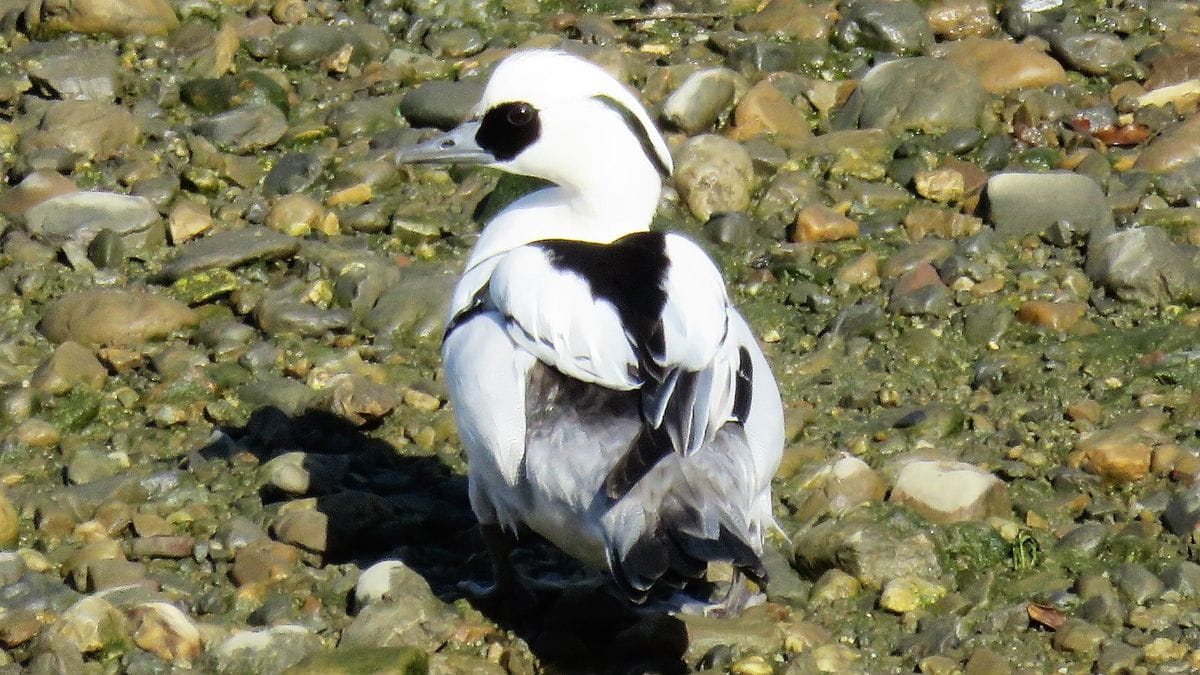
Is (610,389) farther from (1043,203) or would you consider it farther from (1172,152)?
(1172,152)

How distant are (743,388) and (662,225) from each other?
8.48 ft

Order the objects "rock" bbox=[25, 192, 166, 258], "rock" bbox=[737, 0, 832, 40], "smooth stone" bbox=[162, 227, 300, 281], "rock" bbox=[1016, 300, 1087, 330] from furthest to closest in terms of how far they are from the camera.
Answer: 1. "rock" bbox=[737, 0, 832, 40]
2. "rock" bbox=[25, 192, 166, 258]
3. "smooth stone" bbox=[162, 227, 300, 281]
4. "rock" bbox=[1016, 300, 1087, 330]

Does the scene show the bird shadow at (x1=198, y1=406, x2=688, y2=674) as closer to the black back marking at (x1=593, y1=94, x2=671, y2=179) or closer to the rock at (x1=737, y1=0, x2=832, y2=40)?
the black back marking at (x1=593, y1=94, x2=671, y2=179)

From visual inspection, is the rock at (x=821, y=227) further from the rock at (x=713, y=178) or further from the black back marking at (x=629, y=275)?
the black back marking at (x=629, y=275)

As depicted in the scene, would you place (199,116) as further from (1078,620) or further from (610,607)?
(1078,620)

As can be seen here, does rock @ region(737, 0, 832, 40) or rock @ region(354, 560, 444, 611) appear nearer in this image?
rock @ region(354, 560, 444, 611)

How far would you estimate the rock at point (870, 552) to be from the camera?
484 centimetres

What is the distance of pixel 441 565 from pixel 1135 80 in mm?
4470

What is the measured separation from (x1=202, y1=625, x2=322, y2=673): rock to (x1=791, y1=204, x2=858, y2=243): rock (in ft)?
10.1

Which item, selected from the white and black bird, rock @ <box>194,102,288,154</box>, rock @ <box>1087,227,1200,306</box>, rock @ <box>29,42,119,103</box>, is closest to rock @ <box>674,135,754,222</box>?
rock @ <box>1087,227,1200,306</box>

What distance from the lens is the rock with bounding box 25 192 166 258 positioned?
274 inches

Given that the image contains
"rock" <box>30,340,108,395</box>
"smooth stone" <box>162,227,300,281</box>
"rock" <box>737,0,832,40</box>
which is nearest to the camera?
"rock" <box>30,340,108,395</box>

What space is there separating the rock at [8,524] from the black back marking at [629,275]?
1.76 m

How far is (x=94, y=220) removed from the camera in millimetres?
7000
